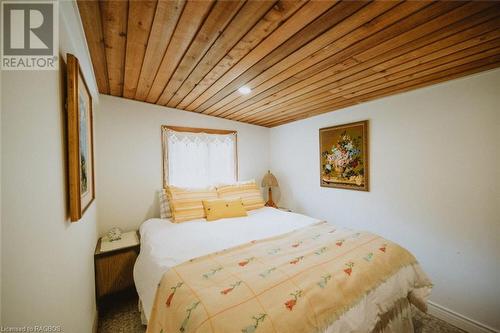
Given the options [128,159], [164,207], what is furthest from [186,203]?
[128,159]

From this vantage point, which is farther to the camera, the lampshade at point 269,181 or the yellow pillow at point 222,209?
the lampshade at point 269,181

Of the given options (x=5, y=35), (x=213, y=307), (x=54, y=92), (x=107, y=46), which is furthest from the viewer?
(x=107, y=46)

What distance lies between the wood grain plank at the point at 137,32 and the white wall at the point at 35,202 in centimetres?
29

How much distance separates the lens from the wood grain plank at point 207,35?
1.07 metres

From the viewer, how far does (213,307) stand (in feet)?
3.18

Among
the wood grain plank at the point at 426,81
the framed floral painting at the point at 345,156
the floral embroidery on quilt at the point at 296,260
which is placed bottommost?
the floral embroidery on quilt at the point at 296,260

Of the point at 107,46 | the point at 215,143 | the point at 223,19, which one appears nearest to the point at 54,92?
the point at 107,46

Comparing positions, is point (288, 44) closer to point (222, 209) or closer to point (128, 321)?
point (222, 209)

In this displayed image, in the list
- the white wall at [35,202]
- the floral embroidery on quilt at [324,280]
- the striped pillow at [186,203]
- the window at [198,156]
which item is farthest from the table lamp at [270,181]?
the white wall at [35,202]

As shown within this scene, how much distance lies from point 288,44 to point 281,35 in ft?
0.34

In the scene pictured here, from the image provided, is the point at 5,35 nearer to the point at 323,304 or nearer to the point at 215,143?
the point at 323,304

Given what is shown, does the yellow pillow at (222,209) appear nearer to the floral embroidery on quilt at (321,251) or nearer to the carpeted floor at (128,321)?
the carpeted floor at (128,321)

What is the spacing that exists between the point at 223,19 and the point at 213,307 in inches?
58.5

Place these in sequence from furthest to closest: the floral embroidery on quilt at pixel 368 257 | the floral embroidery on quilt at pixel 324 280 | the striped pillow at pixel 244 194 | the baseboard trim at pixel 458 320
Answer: the striped pillow at pixel 244 194 < the baseboard trim at pixel 458 320 < the floral embroidery on quilt at pixel 368 257 < the floral embroidery on quilt at pixel 324 280
